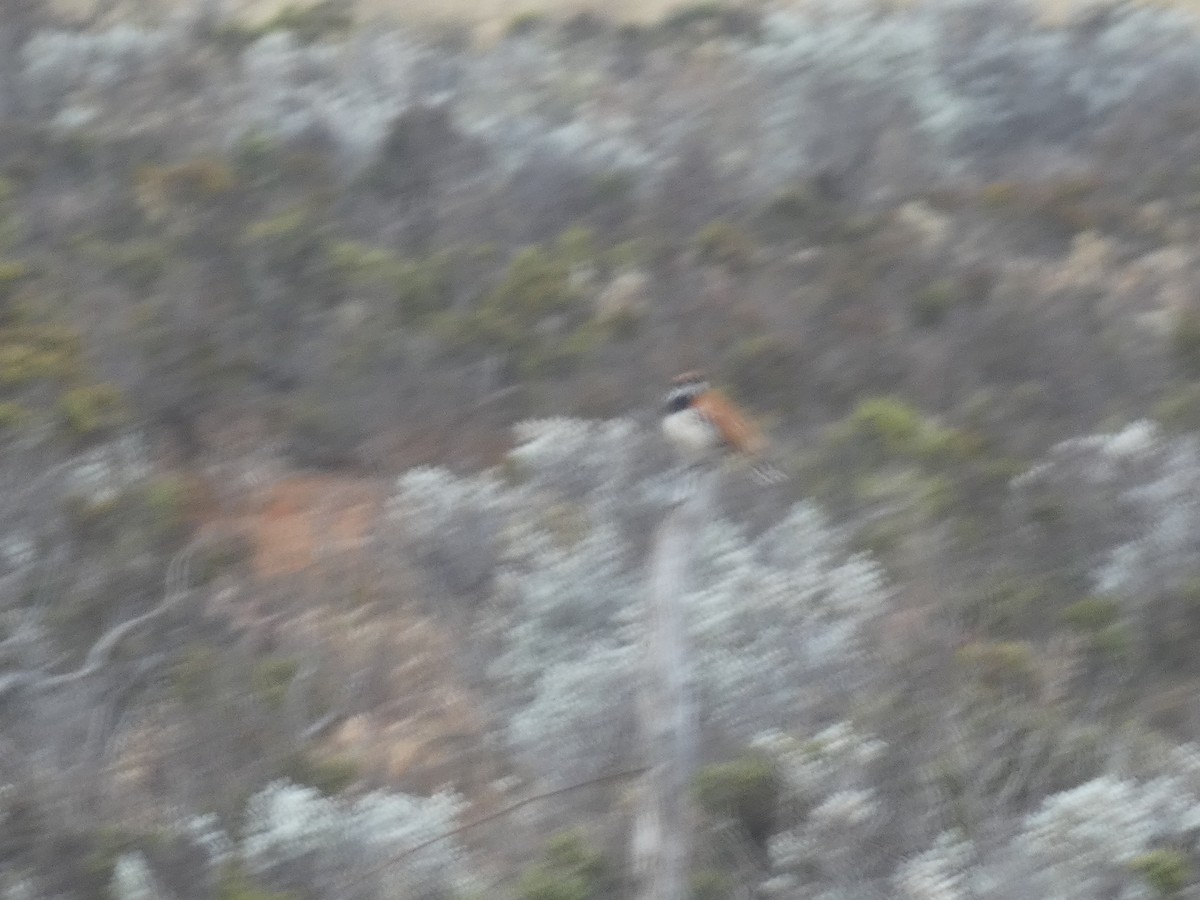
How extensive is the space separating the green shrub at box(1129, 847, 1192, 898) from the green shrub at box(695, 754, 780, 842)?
120 cm

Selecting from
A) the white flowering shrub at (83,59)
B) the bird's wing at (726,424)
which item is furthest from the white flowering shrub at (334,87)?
the bird's wing at (726,424)

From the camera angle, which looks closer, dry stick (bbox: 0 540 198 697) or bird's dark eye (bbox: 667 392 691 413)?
dry stick (bbox: 0 540 198 697)

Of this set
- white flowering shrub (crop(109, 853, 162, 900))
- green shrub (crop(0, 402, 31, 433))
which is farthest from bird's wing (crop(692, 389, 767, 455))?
green shrub (crop(0, 402, 31, 433))

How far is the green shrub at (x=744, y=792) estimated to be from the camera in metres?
6.50

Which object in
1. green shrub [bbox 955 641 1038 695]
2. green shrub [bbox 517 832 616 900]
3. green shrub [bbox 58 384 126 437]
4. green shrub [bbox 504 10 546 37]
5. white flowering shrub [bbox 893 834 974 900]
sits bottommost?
white flowering shrub [bbox 893 834 974 900]

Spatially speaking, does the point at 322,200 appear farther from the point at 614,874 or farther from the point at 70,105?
the point at 614,874

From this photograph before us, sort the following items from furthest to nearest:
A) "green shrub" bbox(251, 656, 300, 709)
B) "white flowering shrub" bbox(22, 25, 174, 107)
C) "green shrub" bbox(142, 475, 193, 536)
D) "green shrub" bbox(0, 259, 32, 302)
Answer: "white flowering shrub" bbox(22, 25, 174, 107)
"green shrub" bbox(0, 259, 32, 302)
"green shrub" bbox(142, 475, 193, 536)
"green shrub" bbox(251, 656, 300, 709)

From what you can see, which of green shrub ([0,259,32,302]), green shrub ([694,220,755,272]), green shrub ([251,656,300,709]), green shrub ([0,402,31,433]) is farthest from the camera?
green shrub ([694,220,755,272])

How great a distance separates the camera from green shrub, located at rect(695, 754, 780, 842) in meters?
6.50

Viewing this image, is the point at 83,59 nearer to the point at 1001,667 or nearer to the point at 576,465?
the point at 576,465

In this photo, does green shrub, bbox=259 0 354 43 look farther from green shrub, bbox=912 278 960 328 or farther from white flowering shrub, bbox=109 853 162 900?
white flowering shrub, bbox=109 853 162 900

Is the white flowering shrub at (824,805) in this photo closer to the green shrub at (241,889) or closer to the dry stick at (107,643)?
the green shrub at (241,889)

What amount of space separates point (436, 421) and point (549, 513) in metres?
1.76

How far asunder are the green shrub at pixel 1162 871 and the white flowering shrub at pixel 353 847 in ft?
7.03
